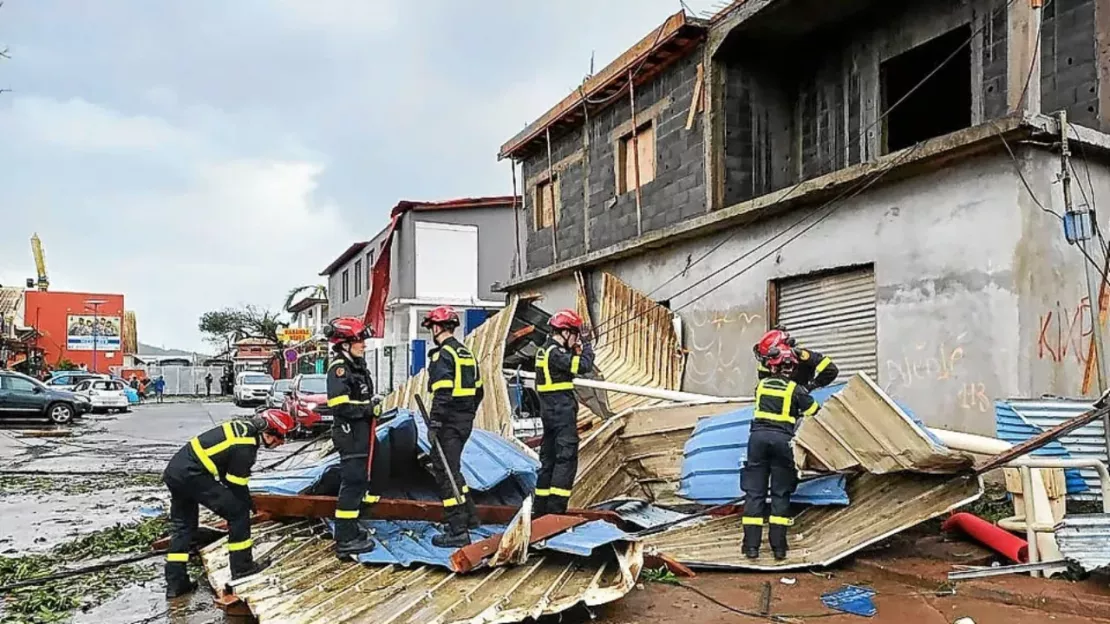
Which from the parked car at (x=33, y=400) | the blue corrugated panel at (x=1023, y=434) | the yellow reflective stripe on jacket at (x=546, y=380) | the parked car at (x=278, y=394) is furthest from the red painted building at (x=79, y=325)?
the blue corrugated panel at (x=1023, y=434)

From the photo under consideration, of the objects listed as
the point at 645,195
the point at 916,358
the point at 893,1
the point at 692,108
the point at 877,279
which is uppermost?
the point at 893,1

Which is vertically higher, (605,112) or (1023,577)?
(605,112)

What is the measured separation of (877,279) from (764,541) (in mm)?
3806

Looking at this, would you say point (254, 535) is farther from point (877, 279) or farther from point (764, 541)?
point (877, 279)

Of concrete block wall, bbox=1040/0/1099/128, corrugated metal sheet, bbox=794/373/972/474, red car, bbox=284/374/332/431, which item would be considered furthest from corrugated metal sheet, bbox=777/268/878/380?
red car, bbox=284/374/332/431

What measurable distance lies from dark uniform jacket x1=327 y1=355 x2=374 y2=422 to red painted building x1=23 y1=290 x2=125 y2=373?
161 ft

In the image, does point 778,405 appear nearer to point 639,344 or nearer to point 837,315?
point 837,315

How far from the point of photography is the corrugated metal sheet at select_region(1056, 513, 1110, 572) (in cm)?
527

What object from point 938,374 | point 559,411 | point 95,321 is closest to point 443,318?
point 559,411

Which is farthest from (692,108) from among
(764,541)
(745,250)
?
(764,541)

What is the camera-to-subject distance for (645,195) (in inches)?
556

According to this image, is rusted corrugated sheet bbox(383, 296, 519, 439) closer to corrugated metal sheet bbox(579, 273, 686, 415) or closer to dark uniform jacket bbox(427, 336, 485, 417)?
corrugated metal sheet bbox(579, 273, 686, 415)

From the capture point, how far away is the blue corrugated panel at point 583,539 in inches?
201

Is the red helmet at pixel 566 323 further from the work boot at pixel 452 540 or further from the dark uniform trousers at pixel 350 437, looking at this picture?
the work boot at pixel 452 540
